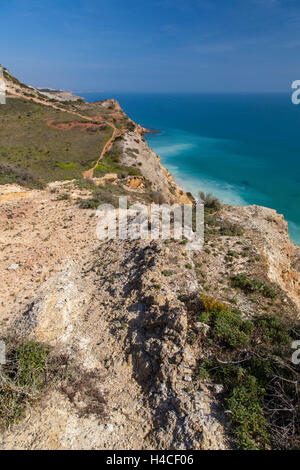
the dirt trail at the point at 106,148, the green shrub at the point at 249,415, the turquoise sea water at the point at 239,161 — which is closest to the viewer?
the green shrub at the point at 249,415

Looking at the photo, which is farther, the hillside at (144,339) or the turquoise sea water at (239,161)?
the turquoise sea water at (239,161)

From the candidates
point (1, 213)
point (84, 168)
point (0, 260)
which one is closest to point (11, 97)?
point (84, 168)

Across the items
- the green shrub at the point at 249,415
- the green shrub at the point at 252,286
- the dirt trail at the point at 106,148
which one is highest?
the dirt trail at the point at 106,148

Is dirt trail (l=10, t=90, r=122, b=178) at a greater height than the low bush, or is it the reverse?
dirt trail (l=10, t=90, r=122, b=178)

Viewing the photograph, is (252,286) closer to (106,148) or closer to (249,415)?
(249,415)

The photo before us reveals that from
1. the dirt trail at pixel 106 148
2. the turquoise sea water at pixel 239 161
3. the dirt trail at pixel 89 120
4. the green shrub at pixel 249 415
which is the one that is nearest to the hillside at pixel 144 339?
the green shrub at pixel 249 415

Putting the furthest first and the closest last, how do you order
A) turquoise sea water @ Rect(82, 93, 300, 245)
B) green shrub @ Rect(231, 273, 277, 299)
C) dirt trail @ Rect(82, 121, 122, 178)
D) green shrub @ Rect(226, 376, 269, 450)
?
turquoise sea water @ Rect(82, 93, 300, 245)
dirt trail @ Rect(82, 121, 122, 178)
green shrub @ Rect(231, 273, 277, 299)
green shrub @ Rect(226, 376, 269, 450)

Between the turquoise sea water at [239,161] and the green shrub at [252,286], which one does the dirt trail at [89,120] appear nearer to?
the turquoise sea water at [239,161]

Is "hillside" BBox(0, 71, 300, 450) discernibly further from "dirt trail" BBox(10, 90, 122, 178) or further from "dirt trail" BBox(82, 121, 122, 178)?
"dirt trail" BBox(10, 90, 122, 178)

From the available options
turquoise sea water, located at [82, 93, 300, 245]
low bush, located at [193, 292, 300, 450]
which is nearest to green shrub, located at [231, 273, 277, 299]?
low bush, located at [193, 292, 300, 450]

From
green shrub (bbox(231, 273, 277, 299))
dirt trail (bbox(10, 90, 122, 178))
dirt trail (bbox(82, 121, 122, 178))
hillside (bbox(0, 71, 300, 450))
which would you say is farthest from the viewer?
dirt trail (bbox(10, 90, 122, 178))
